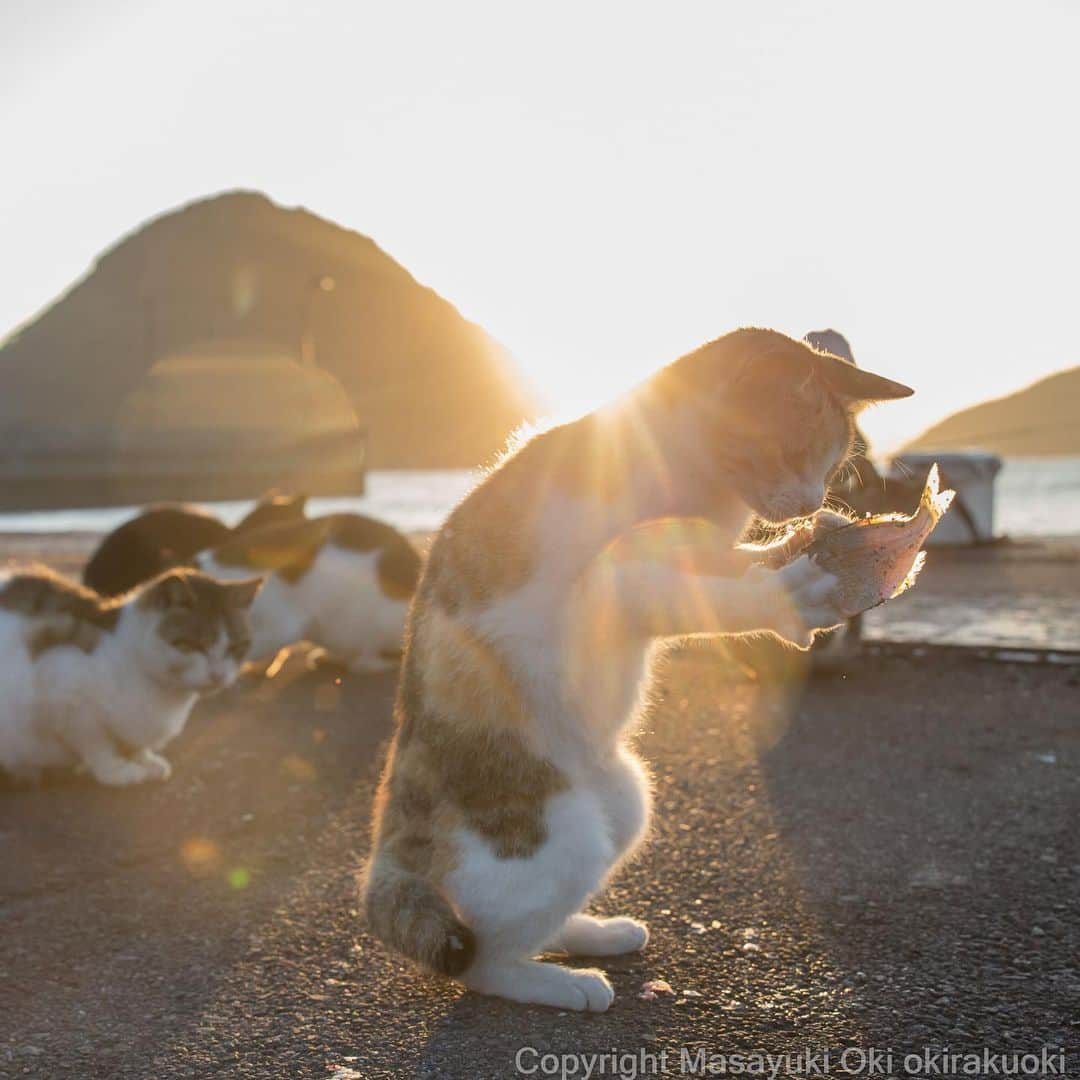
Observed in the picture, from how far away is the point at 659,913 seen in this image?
333 cm

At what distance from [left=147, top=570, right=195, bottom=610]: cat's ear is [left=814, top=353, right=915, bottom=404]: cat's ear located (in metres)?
3.37

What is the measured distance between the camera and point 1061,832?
3832 mm

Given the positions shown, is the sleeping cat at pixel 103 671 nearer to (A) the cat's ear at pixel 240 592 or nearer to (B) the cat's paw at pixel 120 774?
(B) the cat's paw at pixel 120 774

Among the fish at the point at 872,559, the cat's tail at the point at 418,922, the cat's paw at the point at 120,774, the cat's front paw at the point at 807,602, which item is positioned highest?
the fish at the point at 872,559

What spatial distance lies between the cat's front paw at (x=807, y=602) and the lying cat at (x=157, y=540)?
19.3 feet

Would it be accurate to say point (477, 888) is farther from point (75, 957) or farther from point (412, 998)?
point (75, 957)

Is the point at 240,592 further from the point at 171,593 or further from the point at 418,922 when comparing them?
the point at 418,922

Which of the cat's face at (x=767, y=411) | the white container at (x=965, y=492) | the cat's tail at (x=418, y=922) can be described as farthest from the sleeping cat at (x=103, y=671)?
the white container at (x=965, y=492)

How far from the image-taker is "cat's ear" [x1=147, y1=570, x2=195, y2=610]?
484 cm

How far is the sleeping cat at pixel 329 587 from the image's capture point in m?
7.05

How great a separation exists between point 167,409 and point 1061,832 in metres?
84.4

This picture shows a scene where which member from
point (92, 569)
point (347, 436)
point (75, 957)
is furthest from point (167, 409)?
point (75, 957)

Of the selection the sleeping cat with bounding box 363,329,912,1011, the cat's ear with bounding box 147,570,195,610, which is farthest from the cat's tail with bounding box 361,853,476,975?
the cat's ear with bounding box 147,570,195,610

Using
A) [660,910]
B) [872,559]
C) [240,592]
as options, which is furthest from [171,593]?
[872,559]
